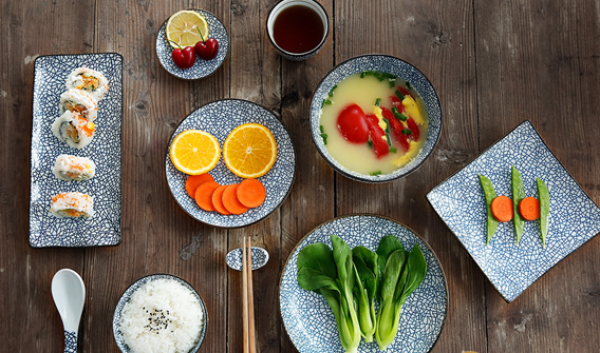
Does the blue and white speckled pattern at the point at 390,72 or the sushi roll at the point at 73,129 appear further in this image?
the sushi roll at the point at 73,129

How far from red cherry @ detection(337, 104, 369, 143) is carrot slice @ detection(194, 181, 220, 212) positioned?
51cm

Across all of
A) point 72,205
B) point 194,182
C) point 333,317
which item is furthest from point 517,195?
point 72,205

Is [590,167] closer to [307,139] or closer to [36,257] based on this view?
[307,139]

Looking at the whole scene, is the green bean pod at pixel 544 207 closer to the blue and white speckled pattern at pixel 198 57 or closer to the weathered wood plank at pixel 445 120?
the weathered wood plank at pixel 445 120

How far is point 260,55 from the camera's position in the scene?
1832 millimetres

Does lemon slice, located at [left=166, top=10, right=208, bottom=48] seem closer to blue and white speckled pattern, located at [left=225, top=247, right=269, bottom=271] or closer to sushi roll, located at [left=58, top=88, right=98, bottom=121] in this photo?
sushi roll, located at [left=58, top=88, right=98, bottom=121]

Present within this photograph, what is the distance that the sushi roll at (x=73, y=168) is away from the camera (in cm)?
171

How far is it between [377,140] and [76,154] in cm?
114

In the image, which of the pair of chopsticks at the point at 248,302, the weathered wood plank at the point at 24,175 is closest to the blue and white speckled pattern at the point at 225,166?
the pair of chopsticks at the point at 248,302

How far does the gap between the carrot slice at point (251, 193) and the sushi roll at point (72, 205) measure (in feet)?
1.86

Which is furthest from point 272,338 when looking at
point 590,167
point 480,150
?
point 590,167

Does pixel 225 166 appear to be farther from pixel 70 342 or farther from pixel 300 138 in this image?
pixel 70 342

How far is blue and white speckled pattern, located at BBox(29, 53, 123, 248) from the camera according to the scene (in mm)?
1751

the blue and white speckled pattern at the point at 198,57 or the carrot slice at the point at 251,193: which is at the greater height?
the blue and white speckled pattern at the point at 198,57
